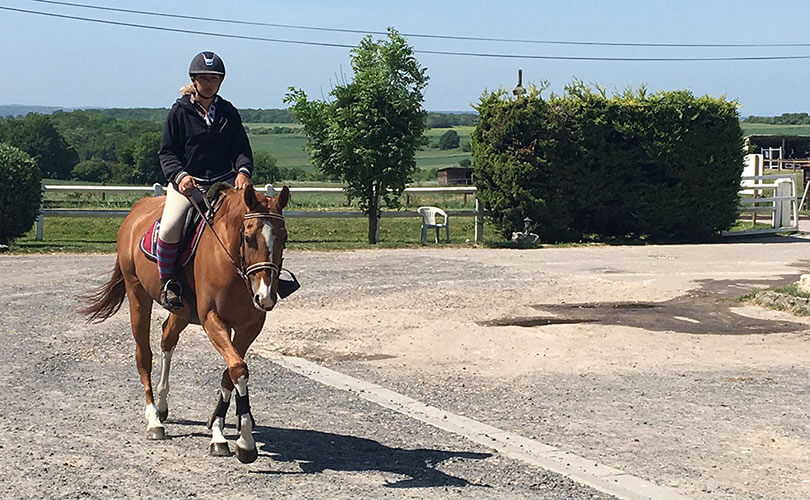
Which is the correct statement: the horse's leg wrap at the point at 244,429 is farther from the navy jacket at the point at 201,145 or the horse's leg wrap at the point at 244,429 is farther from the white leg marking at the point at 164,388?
the navy jacket at the point at 201,145

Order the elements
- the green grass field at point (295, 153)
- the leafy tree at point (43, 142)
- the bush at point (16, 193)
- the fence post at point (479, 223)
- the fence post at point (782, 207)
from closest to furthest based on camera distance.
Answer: the bush at point (16, 193) < the fence post at point (479, 223) < the fence post at point (782, 207) < the leafy tree at point (43, 142) < the green grass field at point (295, 153)

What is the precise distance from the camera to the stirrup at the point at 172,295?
276 inches

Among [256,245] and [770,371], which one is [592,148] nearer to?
[770,371]

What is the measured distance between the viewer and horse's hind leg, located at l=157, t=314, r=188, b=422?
24.6ft

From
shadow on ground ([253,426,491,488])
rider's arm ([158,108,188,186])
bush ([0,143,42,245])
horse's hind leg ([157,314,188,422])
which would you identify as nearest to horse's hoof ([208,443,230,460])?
shadow on ground ([253,426,491,488])

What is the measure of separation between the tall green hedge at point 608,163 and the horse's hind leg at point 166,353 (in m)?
16.8

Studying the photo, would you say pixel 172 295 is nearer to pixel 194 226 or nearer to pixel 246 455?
pixel 194 226

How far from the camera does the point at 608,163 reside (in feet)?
80.4

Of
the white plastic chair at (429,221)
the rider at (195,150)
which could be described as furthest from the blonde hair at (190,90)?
the white plastic chair at (429,221)

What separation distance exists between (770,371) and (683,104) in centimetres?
1607

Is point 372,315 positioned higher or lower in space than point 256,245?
lower

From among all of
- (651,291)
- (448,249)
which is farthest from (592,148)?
(651,291)

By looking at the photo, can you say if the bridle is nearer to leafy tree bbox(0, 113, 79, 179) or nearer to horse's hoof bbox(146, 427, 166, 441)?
horse's hoof bbox(146, 427, 166, 441)

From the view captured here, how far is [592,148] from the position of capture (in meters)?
24.5
